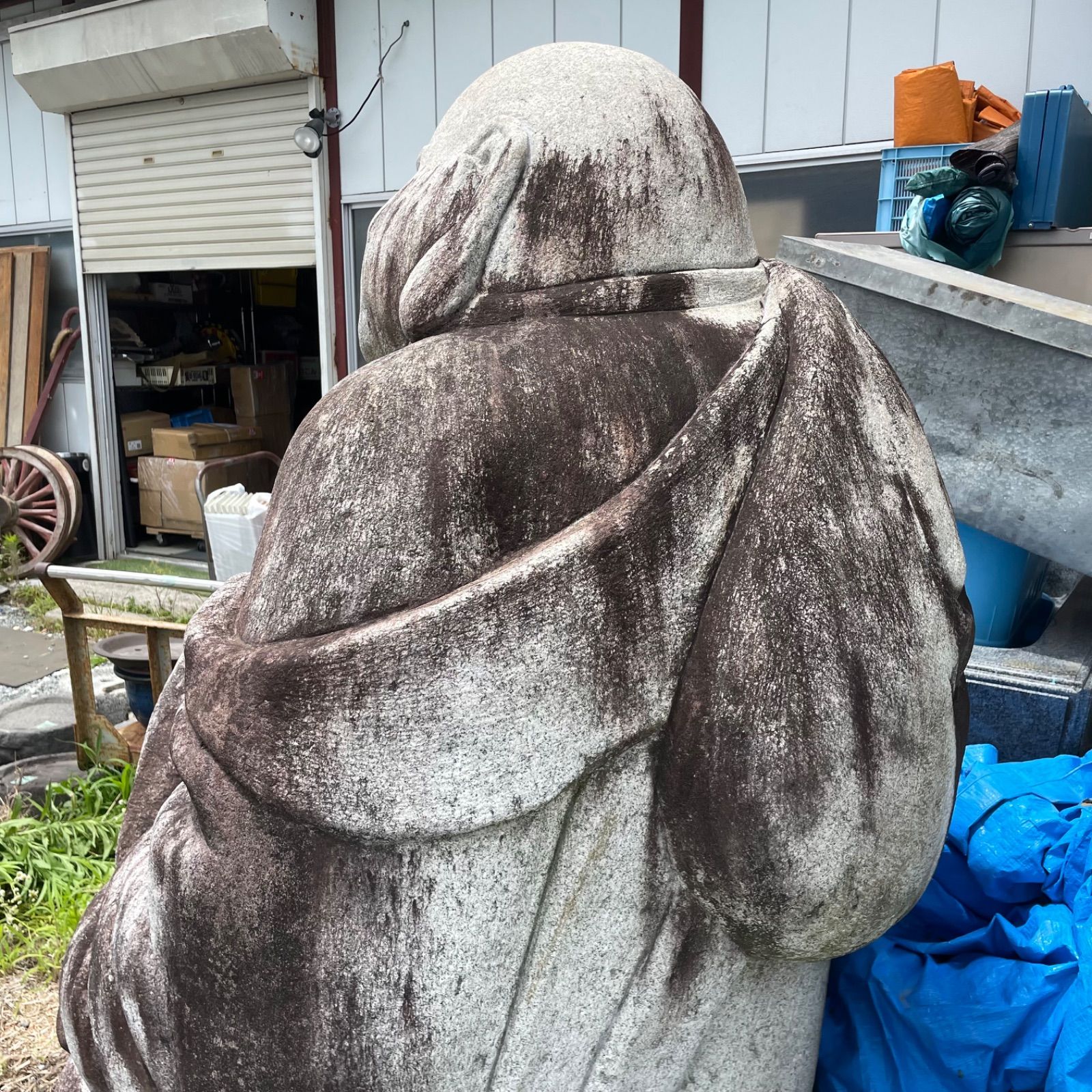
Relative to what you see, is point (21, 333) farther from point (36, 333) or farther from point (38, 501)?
point (38, 501)

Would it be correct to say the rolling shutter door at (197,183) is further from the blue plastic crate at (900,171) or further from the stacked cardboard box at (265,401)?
the blue plastic crate at (900,171)

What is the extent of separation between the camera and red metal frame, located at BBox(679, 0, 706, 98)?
4484 millimetres

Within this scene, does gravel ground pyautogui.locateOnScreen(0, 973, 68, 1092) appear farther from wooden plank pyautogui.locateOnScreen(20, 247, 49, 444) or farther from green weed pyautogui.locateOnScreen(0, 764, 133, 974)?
wooden plank pyautogui.locateOnScreen(20, 247, 49, 444)

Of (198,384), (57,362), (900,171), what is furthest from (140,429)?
(900,171)

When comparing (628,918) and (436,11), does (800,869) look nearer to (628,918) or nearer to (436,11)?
(628,918)

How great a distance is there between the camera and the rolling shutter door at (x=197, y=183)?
596 centimetres

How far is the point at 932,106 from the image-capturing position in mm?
3631

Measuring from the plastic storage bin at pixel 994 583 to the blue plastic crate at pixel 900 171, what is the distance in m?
1.52

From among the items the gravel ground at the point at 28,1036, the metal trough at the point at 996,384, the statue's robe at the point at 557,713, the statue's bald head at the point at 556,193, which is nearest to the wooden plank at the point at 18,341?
the gravel ground at the point at 28,1036

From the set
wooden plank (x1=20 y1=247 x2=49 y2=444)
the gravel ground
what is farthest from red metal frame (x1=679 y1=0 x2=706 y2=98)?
wooden plank (x1=20 y1=247 x2=49 y2=444)

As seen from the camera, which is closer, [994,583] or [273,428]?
[994,583]

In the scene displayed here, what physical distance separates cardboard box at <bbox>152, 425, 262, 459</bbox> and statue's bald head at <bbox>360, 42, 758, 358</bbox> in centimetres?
611

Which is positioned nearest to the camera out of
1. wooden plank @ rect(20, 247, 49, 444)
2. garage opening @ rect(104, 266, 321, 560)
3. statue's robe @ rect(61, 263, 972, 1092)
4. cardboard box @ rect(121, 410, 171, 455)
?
statue's robe @ rect(61, 263, 972, 1092)

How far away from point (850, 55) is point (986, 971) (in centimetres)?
377
